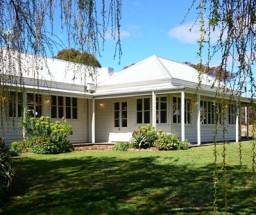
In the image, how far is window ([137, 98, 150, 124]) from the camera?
21.5 metres

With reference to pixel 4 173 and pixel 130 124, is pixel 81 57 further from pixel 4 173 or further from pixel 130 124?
pixel 130 124

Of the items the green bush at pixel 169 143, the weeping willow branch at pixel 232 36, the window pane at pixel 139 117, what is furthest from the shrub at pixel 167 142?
the weeping willow branch at pixel 232 36

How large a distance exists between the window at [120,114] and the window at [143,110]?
3.52 ft

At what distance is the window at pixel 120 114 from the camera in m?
22.5

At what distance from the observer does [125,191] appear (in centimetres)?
734

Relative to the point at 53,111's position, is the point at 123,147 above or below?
below

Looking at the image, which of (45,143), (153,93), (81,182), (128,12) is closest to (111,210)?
(81,182)

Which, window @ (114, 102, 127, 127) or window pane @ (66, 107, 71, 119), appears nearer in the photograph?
window pane @ (66, 107, 71, 119)

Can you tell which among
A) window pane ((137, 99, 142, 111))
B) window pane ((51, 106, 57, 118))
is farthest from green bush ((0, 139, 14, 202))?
window pane ((137, 99, 142, 111))

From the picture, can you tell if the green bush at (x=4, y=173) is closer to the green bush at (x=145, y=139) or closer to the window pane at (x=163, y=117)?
the green bush at (x=145, y=139)

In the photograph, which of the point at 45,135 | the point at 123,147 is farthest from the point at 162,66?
the point at 45,135

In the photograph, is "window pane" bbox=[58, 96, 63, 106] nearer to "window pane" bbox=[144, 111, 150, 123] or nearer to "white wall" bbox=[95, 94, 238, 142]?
"white wall" bbox=[95, 94, 238, 142]

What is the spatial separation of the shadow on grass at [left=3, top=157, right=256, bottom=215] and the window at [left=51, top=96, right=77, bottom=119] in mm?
10578

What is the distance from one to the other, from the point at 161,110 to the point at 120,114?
3.08 meters
